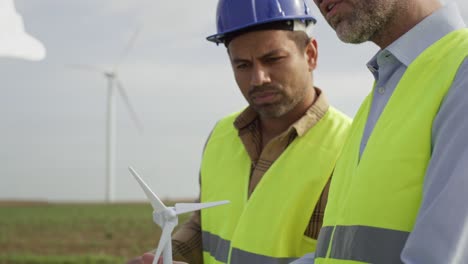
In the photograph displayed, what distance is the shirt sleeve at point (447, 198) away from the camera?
2062mm

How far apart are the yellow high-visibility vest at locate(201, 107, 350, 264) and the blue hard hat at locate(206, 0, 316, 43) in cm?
69

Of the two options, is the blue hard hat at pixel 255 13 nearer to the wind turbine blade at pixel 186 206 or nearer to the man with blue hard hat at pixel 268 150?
the man with blue hard hat at pixel 268 150

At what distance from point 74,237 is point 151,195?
72.0 ft

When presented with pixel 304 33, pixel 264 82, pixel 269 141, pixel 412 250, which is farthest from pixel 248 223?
pixel 412 250

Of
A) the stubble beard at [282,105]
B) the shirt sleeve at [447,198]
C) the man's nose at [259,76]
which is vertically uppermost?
the man's nose at [259,76]

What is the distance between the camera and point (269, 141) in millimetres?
4258

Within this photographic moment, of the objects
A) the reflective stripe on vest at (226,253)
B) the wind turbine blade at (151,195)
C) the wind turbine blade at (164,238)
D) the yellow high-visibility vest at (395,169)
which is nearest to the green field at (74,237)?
the reflective stripe on vest at (226,253)

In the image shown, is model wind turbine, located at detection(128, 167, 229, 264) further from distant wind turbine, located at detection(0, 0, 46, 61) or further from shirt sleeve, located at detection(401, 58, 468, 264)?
shirt sleeve, located at detection(401, 58, 468, 264)

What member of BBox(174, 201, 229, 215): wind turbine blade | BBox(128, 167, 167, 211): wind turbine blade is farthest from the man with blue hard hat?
BBox(128, 167, 167, 211): wind turbine blade

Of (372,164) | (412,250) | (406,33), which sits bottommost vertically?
(412,250)

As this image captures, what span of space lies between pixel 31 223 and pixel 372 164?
29.9 m

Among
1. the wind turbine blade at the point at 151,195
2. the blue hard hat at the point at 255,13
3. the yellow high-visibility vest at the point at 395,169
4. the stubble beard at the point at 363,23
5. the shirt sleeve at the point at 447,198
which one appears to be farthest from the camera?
the blue hard hat at the point at 255,13

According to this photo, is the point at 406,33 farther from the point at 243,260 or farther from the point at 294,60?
the point at 243,260

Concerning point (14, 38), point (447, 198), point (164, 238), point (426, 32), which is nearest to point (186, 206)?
point (164, 238)
